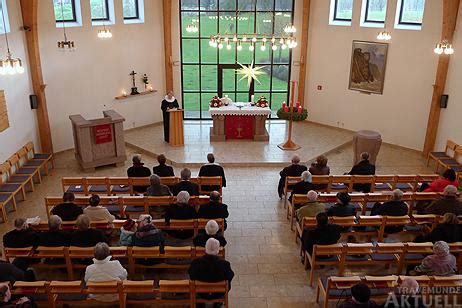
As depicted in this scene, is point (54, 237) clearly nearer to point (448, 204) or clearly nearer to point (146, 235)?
point (146, 235)

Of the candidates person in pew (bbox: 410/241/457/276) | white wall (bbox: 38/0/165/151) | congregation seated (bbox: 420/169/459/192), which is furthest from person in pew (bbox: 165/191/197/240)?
white wall (bbox: 38/0/165/151)

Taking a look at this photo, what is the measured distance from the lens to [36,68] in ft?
41.2

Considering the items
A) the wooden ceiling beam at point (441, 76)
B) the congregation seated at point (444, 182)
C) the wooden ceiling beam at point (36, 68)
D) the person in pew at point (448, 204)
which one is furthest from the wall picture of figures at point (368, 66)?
the wooden ceiling beam at point (36, 68)

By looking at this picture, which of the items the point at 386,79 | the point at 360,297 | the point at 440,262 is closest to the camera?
the point at 360,297

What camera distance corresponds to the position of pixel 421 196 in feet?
30.6

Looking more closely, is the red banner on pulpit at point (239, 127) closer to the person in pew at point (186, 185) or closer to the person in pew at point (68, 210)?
the person in pew at point (186, 185)

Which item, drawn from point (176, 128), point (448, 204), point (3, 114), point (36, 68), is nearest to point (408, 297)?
point (448, 204)

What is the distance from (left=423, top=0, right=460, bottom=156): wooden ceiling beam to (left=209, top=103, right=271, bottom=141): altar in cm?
497

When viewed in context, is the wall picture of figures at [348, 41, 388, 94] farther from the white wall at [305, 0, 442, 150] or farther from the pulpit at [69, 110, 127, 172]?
the pulpit at [69, 110, 127, 172]

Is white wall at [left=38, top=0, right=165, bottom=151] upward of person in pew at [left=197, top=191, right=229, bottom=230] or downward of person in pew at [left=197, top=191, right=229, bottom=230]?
upward

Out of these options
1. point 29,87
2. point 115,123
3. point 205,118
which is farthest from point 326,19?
point 29,87

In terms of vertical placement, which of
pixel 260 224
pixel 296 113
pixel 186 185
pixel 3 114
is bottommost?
pixel 260 224

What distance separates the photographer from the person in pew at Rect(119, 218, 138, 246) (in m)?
7.60

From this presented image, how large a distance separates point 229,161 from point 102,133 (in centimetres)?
371
